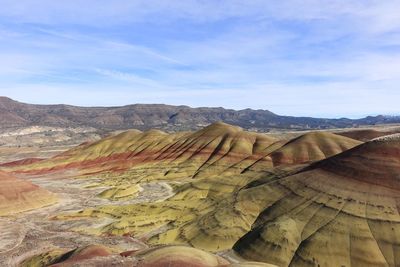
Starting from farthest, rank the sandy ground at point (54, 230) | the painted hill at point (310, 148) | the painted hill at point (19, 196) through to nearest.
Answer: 1. the painted hill at point (310, 148)
2. the painted hill at point (19, 196)
3. the sandy ground at point (54, 230)

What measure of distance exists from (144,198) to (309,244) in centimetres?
6679

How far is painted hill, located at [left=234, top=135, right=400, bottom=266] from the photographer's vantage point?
64.4 m

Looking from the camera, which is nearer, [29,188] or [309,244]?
[309,244]

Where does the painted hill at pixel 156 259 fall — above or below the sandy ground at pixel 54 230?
above

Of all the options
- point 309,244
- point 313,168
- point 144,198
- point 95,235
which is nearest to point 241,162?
point 144,198

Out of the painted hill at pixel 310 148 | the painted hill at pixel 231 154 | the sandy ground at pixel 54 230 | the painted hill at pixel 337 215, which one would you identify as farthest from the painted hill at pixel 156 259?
the painted hill at pixel 310 148

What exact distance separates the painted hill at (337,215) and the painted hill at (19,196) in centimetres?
6330

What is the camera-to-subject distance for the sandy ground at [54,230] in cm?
7694

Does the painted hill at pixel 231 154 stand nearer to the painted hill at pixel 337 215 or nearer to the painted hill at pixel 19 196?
the painted hill at pixel 19 196

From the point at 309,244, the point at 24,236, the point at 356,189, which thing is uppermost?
the point at 356,189

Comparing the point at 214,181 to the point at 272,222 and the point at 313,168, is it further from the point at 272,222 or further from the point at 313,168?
the point at 272,222

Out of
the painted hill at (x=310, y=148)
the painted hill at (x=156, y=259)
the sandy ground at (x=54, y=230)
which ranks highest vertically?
the painted hill at (x=310, y=148)

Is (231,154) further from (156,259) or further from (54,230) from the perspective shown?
(156,259)

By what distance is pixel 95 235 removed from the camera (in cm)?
8525
